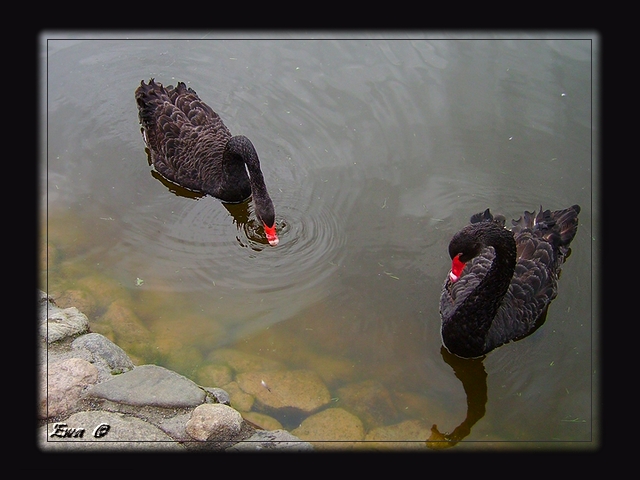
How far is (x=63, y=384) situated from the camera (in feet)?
13.5

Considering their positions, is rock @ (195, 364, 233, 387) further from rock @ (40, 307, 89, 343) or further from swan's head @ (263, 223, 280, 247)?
swan's head @ (263, 223, 280, 247)

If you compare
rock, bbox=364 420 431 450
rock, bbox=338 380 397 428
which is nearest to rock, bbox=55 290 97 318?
rock, bbox=338 380 397 428

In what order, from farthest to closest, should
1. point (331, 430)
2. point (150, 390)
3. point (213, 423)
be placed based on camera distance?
1. point (331, 430)
2. point (150, 390)
3. point (213, 423)

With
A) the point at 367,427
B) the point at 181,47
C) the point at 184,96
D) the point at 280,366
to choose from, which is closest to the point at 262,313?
the point at 280,366

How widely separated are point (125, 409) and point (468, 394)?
2561 millimetres

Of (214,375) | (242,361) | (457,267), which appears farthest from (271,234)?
(457,267)

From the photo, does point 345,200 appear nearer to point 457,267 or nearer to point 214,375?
point 457,267

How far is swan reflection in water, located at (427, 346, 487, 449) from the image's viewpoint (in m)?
4.59

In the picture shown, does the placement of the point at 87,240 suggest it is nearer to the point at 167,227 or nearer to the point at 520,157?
the point at 167,227

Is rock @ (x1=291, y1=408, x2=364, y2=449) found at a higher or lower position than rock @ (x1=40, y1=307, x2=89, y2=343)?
lower

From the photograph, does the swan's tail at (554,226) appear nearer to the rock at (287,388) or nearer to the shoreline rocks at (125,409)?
the rock at (287,388)

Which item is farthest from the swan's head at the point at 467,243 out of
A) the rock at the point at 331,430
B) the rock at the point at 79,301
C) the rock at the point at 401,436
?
the rock at the point at 79,301

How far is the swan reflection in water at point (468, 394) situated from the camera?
4594mm
